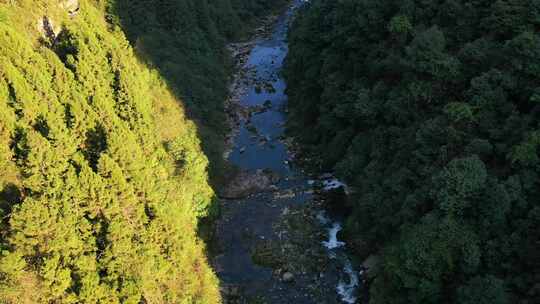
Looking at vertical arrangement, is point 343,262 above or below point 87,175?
below

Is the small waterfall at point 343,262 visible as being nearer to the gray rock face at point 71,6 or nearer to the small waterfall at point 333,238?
the small waterfall at point 333,238

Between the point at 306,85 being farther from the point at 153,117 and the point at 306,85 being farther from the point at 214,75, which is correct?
the point at 153,117

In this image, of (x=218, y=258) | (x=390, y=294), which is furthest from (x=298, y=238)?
(x=390, y=294)

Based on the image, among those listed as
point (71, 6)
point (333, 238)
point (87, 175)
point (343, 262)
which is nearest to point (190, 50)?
point (71, 6)

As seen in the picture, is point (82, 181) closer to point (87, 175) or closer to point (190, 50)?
point (87, 175)

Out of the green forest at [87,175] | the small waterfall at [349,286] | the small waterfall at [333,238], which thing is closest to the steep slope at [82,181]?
the green forest at [87,175]

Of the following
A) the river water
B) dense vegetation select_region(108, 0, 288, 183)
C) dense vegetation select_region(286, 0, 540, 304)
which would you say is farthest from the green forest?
dense vegetation select_region(286, 0, 540, 304)
